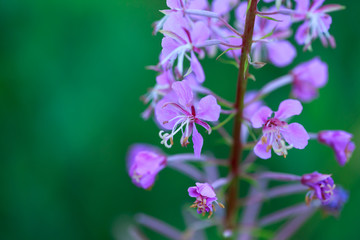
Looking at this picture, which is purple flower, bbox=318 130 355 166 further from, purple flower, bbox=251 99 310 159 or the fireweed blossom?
the fireweed blossom

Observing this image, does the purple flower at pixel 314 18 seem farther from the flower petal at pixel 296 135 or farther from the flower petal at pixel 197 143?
the flower petal at pixel 197 143

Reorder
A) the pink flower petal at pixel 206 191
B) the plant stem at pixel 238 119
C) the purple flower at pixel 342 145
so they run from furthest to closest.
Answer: the purple flower at pixel 342 145, the plant stem at pixel 238 119, the pink flower petal at pixel 206 191

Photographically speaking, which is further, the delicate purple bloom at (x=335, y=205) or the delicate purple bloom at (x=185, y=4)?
the delicate purple bloom at (x=335, y=205)

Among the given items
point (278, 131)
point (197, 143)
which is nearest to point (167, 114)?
point (197, 143)

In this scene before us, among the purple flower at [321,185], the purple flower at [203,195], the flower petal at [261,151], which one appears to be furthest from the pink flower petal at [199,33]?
the purple flower at [321,185]

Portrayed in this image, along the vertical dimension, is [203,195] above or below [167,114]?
below

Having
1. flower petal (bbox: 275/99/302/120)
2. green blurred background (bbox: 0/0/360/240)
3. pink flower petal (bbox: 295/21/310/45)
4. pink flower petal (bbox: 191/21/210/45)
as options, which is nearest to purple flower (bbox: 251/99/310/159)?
flower petal (bbox: 275/99/302/120)

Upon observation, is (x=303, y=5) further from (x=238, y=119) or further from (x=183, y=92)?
(x=183, y=92)

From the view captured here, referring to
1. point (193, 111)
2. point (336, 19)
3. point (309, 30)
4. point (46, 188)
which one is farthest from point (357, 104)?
point (46, 188)
